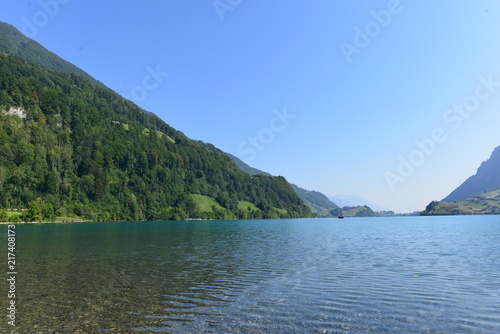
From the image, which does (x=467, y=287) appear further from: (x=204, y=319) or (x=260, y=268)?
(x=204, y=319)

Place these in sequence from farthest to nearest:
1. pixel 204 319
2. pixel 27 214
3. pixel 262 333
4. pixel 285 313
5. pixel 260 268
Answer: pixel 27 214
pixel 260 268
pixel 285 313
pixel 204 319
pixel 262 333

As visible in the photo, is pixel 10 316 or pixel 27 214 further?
pixel 27 214

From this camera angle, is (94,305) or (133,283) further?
(133,283)

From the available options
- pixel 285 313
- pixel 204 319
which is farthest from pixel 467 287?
pixel 204 319

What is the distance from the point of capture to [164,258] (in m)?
47.3

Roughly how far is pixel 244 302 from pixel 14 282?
22695 mm

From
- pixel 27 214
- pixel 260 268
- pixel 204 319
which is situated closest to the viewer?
pixel 204 319

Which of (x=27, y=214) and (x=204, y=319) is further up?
(x=27, y=214)

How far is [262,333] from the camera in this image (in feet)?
56.7

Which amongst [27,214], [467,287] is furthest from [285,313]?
[27,214]

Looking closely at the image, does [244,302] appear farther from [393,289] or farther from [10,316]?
[10,316]

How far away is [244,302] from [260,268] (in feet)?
49.8

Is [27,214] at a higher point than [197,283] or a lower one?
higher

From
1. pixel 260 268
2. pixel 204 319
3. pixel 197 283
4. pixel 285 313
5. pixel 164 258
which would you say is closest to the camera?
pixel 204 319
